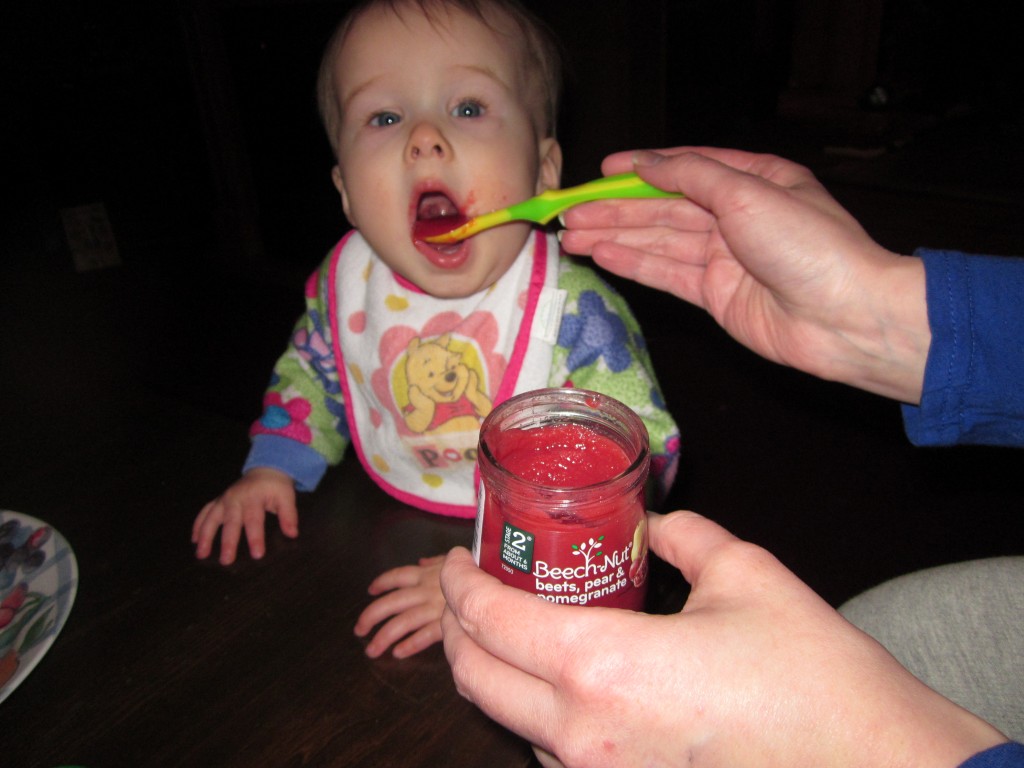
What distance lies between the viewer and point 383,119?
102 centimetres

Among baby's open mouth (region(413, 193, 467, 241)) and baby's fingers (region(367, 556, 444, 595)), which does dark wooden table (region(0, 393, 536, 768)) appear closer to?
baby's fingers (region(367, 556, 444, 595))

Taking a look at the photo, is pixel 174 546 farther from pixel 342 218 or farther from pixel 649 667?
pixel 342 218

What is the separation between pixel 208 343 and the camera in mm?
2727

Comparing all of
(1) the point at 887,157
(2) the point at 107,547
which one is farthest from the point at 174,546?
(1) the point at 887,157

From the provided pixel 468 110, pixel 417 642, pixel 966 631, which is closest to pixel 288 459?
pixel 417 642

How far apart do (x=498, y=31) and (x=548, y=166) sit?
213 millimetres

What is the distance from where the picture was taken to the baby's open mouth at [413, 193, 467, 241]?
1.01 m

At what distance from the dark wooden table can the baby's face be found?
0.35 m

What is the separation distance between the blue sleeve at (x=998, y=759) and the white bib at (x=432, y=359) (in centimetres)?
75

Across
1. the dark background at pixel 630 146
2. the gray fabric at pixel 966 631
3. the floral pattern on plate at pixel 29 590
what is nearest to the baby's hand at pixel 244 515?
the floral pattern on plate at pixel 29 590

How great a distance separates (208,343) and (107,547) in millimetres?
2041

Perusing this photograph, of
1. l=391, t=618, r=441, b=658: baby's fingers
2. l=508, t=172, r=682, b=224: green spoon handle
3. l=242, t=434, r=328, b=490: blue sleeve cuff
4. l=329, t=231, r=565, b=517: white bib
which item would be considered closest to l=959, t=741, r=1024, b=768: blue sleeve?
l=391, t=618, r=441, b=658: baby's fingers

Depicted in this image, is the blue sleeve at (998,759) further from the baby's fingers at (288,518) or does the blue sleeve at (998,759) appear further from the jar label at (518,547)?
the baby's fingers at (288,518)

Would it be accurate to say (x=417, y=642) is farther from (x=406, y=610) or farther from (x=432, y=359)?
(x=432, y=359)
